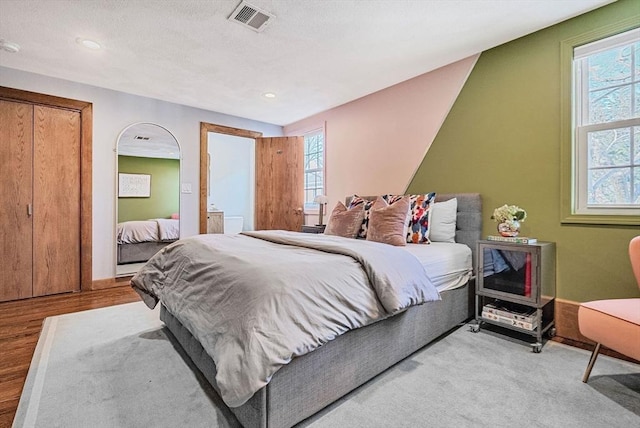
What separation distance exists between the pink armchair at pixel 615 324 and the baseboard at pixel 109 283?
464 cm

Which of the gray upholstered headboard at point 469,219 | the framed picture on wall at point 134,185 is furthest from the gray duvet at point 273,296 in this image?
the framed picture on wall at point 134,185

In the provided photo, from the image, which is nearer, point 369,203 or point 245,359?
point 245,359

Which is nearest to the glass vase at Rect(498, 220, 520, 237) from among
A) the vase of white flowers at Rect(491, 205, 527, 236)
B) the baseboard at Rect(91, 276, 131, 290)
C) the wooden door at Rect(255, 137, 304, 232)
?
the vase of white flowers at Rect(491, 205, 527, 236)

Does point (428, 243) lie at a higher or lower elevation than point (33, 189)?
lower

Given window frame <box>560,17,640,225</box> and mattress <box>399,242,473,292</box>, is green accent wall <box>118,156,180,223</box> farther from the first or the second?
window frame <box>560,17,640,225</box>

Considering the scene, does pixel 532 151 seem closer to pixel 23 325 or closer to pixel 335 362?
pixel 335 362

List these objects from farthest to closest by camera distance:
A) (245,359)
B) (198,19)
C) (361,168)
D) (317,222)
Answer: (317,222)
(361,168)
(198,19)
(245,359)

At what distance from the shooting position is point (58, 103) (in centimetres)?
355

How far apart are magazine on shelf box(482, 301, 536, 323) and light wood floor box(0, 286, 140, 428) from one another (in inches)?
119

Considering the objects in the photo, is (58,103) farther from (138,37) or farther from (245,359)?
(245,359)

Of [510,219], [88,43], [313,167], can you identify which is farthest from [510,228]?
[88,43]

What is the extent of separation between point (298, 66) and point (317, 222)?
2.33 meters

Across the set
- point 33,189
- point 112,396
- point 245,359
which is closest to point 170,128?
point 33,189

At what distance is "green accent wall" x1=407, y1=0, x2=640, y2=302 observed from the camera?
224 cm
